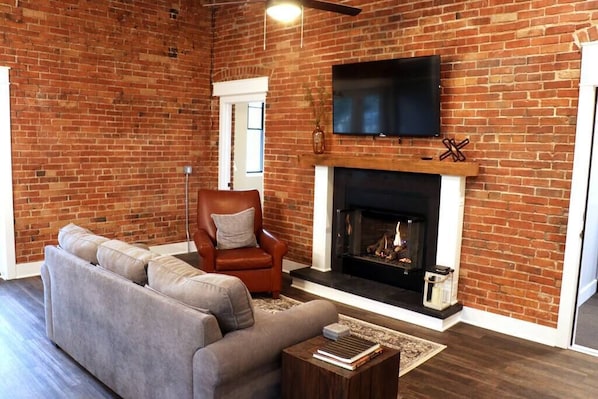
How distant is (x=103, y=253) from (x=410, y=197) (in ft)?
9.11

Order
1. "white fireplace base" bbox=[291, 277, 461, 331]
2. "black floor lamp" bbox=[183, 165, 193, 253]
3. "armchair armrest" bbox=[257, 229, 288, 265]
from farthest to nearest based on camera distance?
"black floor lamp" bbox=[183, 165, 193, 253]
"armchair armrest" bbox=[257, 229, 288, 265]
"white fireplace base" bbox=[291, 277, 461, 331]

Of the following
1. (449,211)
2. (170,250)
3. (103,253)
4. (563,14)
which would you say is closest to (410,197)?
(449,211)

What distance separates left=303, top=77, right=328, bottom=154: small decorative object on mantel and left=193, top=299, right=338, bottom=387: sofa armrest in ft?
9.10

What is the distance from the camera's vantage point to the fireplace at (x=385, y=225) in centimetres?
452

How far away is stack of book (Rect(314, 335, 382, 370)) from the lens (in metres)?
2.21

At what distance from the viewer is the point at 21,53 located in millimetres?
5090

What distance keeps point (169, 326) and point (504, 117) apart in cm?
308

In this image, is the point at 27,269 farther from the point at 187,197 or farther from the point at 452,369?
the point at 452,369

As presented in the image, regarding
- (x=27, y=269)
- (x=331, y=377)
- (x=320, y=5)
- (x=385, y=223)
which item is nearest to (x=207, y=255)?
(x=385, y=223)

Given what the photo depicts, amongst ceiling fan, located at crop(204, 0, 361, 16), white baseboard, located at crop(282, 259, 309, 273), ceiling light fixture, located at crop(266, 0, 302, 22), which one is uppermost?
ceiling fan, located at crop(204, 0, 361, 16)

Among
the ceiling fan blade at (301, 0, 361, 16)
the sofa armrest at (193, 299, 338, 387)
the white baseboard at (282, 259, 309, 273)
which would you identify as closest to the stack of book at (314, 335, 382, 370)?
the sofa armrest at (193, 299, 338, 387)

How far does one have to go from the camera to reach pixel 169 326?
7.84ft

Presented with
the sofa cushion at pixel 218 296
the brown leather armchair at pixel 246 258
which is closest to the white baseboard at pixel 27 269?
the brown leather armchair at pixel 246 258

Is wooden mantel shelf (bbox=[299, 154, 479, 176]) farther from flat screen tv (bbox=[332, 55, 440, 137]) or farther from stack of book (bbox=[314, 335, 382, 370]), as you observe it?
stack of book (bbox=[314, 335, 382, 370])
